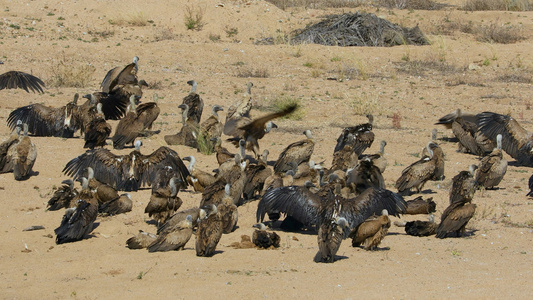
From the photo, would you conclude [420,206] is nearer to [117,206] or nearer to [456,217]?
[456,217]

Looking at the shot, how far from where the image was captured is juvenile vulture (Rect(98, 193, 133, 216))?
1035 centimetres

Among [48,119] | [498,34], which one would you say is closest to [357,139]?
[48,119]

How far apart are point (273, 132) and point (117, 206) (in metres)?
6.13

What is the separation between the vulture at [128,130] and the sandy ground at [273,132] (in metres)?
0.50

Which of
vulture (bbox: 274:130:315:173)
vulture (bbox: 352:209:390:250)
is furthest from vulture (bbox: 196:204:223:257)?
vulture (bbox: 274:130:315:173)

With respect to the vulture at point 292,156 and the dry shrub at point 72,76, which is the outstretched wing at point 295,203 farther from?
the dry shrub at point 72,76

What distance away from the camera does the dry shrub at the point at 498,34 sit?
27636 mm

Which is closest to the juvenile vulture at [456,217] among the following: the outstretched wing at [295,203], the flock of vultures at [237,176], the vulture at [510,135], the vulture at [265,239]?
the flock of vultures at [237,176]

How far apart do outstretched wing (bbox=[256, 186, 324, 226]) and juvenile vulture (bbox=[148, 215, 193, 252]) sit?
1.16 meters

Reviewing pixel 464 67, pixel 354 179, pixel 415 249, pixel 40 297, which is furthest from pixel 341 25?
pixel 40 297

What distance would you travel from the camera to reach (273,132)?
1598cm

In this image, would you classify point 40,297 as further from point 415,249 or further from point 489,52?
point 489,52

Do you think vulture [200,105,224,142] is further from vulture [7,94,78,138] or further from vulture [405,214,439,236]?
vulture [405,214,439,236]

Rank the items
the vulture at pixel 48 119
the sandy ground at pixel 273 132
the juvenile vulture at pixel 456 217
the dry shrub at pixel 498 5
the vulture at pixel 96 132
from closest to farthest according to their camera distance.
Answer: the sandy ground at pixel 273 132 → the juvenile vulture at pixel 456 217 → the vulture at pixel 96 132 → the vulture at pixel 48 119 → the dry shrub at pixel 498 5
